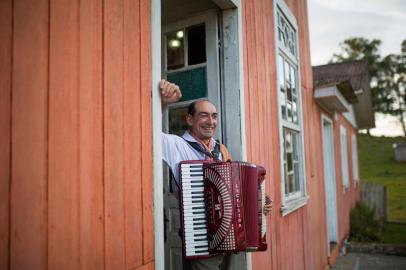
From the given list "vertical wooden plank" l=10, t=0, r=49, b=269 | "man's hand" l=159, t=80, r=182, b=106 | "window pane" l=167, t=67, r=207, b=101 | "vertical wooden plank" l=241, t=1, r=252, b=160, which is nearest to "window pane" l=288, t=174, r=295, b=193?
"vertical wooden plank" l=241, t=1, r=252, b=160

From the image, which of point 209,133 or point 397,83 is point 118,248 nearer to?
point 209,133

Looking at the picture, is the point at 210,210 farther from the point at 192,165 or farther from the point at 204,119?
the point at 204,119

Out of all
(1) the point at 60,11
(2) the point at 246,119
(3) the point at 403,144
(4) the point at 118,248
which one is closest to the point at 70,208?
(4) the point at 118,248

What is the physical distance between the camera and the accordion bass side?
84.0 inches

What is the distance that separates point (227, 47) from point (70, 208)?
6.68ft

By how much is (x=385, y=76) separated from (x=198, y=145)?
3827 cm

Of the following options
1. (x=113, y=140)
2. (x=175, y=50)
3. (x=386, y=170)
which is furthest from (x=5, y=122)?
(x=386, y=170)

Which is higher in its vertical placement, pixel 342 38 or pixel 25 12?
pixel 342 38

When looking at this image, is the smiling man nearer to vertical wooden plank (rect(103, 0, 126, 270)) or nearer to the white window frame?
vertical wooden plank (rect(103, 0, 126, 270))

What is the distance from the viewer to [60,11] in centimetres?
133

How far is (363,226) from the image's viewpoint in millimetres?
8953

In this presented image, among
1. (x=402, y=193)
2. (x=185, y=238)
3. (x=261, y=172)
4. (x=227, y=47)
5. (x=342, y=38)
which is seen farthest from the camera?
(x=342, y=38)

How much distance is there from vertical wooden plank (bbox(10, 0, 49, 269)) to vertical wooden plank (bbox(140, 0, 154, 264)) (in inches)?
22.1

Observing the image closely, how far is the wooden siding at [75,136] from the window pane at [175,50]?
56.5 inches
